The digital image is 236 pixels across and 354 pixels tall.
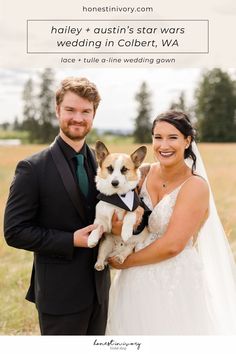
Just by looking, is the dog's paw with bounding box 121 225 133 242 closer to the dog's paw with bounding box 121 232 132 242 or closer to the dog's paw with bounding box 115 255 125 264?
the dog's paw with bounding box 121 232 132 242

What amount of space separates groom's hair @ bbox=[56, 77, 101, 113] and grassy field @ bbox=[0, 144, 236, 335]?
1720 mm

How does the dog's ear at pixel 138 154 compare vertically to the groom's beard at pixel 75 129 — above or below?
below

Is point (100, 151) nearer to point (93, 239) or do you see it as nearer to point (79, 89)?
point (79, 89)

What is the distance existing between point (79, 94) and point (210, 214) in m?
1.26

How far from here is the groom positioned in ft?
8.56

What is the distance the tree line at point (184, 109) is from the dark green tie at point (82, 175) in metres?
1.32

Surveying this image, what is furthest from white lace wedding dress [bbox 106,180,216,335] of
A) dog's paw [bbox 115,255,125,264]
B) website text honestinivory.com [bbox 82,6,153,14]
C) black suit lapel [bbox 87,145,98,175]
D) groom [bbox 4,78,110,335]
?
website text honestinivory.com [bbox 82,6,153,14]

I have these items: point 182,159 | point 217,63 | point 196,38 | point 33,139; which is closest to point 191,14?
point 196,38

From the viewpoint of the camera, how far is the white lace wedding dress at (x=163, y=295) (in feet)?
9.66

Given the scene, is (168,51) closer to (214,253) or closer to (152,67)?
(152,67)
